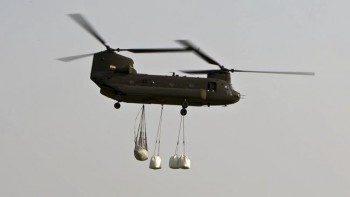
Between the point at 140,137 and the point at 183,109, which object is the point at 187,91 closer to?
the point at 183,109

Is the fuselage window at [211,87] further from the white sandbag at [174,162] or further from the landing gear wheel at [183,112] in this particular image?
the white sandbag at [174,162]

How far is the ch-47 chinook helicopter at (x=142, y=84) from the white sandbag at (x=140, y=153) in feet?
17.6

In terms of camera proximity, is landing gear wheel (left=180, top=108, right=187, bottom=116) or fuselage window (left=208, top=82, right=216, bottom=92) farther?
fuselage window (left=208, top=82, right=216, bottom=92)

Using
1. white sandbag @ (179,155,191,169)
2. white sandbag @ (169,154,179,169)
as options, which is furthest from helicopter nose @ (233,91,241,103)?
white sandbag @ (169,154,179,169)

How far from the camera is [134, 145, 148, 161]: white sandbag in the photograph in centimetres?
6506

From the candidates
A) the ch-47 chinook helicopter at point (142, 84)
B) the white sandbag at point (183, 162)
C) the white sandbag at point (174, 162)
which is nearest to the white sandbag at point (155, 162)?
the white sandbag at point (174, 162)

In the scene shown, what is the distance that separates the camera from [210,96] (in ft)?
204

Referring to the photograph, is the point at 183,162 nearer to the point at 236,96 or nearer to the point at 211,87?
the point at 236,96

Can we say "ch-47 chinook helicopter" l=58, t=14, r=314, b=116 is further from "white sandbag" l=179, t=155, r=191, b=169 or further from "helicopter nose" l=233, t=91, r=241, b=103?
"white sandbag" l=179, t=155, r=191, b=169

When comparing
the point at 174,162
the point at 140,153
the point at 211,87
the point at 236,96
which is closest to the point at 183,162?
the point at 174,162

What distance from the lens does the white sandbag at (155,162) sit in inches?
2574

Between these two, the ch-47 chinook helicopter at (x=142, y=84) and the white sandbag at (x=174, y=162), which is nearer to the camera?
the ch-47 chinook helicopter at (x=142, y=84)

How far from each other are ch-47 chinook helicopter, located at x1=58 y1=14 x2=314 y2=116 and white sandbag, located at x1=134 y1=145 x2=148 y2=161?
5.37 metres

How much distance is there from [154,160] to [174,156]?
5.17 feet
